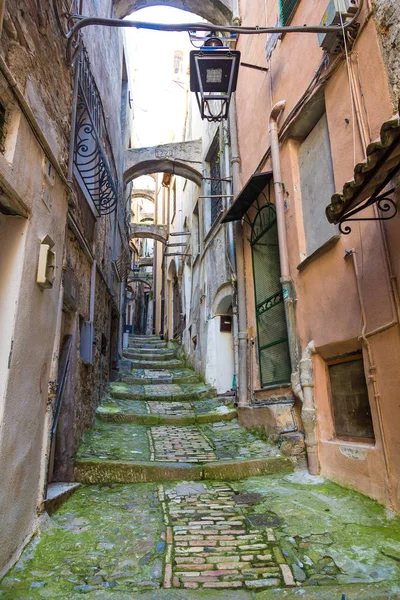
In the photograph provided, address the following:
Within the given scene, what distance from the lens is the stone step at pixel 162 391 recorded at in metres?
8.20

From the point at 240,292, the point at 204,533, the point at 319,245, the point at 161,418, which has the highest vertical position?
the point at 240,292

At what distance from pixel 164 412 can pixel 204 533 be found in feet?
13.7


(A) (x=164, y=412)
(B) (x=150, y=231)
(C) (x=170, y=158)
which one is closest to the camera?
(A) (x=164, y=412)

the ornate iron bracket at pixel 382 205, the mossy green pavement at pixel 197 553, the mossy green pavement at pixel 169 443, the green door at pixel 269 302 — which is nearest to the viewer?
the mossy green pavement at pixel 197 553

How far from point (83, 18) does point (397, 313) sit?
13.1ft

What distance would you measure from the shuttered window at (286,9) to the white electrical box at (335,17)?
1.69m

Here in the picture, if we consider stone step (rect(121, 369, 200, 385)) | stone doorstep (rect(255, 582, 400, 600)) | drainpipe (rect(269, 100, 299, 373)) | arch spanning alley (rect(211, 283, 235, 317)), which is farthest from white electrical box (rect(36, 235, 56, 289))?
stone step (rect(121, 369, 200, 385))

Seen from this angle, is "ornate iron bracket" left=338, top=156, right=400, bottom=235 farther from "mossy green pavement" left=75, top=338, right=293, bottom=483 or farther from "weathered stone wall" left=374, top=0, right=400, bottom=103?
"mossy green pavement" left=75, top=338, right=293, bottom=483

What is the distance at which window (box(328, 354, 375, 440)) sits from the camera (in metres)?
3.86

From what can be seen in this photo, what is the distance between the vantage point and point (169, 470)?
4426mm

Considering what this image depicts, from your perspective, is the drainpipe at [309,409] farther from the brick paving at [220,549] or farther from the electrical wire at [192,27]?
the electrical wire at [192,27]

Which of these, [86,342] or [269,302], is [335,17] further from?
[86,342]

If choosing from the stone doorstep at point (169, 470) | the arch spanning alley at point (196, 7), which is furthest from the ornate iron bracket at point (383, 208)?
the arch spanning alley at point (196, 7)

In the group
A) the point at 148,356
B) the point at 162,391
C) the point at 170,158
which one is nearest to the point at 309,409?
the point at 162,391
